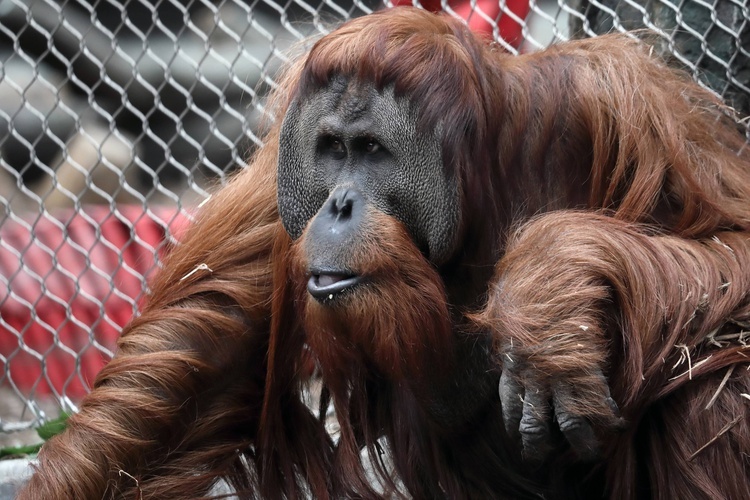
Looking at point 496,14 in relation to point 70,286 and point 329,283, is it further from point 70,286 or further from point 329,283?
point 329,283

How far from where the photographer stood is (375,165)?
2.33 m

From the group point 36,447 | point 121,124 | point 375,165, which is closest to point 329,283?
point 375,165

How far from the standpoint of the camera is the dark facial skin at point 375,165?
2.31 metres

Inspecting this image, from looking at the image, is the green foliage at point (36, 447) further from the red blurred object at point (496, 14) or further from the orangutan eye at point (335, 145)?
the red blurred object at point (496, 14)

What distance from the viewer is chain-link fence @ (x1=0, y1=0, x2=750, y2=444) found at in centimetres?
376

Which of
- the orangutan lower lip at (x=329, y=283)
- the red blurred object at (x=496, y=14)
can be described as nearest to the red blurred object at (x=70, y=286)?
the red blurred object at (x=496, y=14)

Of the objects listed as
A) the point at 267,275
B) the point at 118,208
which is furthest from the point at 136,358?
the point at 118,208

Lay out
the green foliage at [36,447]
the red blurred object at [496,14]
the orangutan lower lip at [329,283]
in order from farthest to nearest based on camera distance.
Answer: the red blurred object at [496,14], the green foliage at [36,447], the orangutan lower lip at [329,283]

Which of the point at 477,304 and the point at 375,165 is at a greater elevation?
the point at 375,165

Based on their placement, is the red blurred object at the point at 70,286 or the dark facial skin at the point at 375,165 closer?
Result: the dark facial skin at the point at 375,165

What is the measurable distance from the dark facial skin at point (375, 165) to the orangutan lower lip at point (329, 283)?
0.13 metres

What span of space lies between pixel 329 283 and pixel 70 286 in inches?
98.2

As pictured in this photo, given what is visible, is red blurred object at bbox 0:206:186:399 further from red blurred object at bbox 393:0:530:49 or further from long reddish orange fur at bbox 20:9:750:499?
long reddish orange fur at bbox 20:9:750:499

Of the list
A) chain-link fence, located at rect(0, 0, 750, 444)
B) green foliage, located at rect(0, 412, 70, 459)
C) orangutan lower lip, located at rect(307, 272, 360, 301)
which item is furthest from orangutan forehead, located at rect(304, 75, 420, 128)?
green foliage, located at rect(0, 412, 70, 459)
